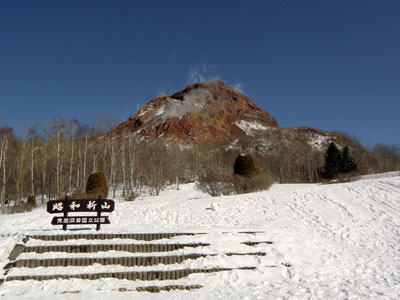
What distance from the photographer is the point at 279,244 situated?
22.9ft

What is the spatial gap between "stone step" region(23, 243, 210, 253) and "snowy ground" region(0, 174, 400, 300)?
0.57ft

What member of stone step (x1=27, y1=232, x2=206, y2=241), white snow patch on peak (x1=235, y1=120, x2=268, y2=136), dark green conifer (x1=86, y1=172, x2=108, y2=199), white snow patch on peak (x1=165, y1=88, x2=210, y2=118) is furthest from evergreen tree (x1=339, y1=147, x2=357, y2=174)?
white snow patch on peak (x1=235, y1=120, x2=268, y2=136)

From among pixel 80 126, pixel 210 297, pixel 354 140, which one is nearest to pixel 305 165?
pixel 354 140

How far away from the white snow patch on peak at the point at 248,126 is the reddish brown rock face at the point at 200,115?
0.63m

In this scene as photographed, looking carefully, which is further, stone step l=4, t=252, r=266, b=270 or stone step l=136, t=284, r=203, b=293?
stone step l=4, t=252, r=266, b=270

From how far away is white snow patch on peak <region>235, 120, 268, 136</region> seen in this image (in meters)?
134

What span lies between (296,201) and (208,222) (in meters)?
4.37

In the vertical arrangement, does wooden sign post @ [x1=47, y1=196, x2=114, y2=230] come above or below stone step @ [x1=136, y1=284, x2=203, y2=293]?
above

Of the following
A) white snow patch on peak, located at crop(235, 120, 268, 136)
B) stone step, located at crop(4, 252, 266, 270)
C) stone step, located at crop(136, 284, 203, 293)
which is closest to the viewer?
stone step, located at crop(136, 284, 203, 293)

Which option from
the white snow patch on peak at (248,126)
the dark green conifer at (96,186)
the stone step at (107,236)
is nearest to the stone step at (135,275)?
the stone step at (107,236)

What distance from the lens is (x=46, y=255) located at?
6105 millimetres

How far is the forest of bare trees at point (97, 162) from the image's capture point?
23.5m

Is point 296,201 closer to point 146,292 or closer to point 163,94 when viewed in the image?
point 146,292

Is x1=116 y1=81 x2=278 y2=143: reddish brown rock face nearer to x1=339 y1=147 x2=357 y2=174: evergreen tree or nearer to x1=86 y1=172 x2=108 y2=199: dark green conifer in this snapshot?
x1=339 y1=147 x2=357 y2=174: evergreen tree
